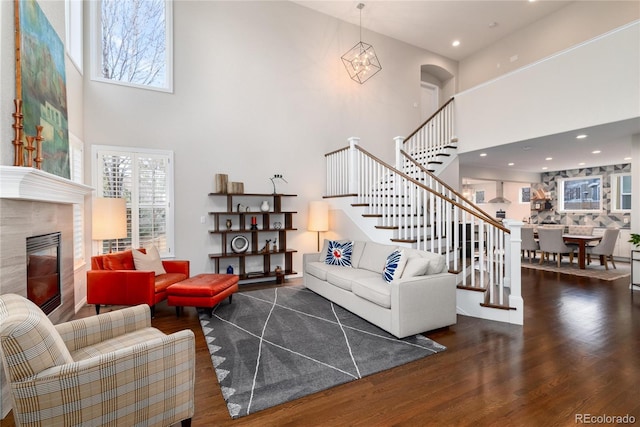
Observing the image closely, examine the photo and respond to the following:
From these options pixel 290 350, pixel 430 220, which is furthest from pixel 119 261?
pixel 430 220

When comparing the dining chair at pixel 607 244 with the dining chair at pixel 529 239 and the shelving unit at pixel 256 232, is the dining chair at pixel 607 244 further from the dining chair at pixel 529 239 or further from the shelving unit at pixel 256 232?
the shelving unit at pixel 256 232

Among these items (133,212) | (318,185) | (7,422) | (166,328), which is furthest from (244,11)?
(7,422)

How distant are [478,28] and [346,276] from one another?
734 centimetres

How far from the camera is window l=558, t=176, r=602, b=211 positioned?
29.5ft

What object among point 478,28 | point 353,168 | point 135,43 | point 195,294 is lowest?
point 195,294

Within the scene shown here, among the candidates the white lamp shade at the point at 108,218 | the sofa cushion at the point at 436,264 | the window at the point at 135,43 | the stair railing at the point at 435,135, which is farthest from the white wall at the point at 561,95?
the white lamp shade at the point at 108,218

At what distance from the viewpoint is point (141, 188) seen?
16.1 ft

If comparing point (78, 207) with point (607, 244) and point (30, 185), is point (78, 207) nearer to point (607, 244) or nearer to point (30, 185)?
point (30, 185)

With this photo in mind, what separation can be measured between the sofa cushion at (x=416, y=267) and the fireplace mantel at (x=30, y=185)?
349 cm

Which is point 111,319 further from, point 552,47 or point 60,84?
point 552,47

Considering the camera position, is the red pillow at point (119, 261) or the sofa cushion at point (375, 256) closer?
the red pillow at point (119, 261)

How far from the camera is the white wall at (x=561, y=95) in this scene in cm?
434

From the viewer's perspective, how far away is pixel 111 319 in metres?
2.12

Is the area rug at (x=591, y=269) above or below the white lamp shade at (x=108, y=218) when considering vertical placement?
below
